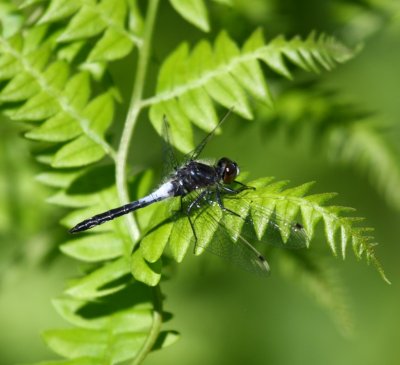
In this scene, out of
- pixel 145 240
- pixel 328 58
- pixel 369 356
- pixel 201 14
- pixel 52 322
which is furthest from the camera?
pixel 369 356

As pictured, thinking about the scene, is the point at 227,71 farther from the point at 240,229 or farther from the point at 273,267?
the point at 273,267

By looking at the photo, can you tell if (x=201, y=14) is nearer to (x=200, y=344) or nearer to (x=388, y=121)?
(x=388, y=121)

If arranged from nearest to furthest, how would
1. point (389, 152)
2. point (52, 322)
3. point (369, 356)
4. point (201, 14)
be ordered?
1. point (201, 14)
2. point (389, 152)
3. point (52, 322)
4. point (369, 356)

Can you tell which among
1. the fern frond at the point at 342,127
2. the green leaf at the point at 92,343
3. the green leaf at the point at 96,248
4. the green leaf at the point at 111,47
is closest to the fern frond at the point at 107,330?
the green leaf at the point at 92,343

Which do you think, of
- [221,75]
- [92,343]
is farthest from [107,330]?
[221,75]

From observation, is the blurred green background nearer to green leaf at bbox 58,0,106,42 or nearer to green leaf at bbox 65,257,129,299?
green leaf at bbox 58,0,106,42

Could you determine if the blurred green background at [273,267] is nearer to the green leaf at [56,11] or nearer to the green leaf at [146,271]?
the green leaf at [56,11]

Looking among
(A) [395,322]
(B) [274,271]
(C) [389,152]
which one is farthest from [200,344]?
(C) [389,152]
